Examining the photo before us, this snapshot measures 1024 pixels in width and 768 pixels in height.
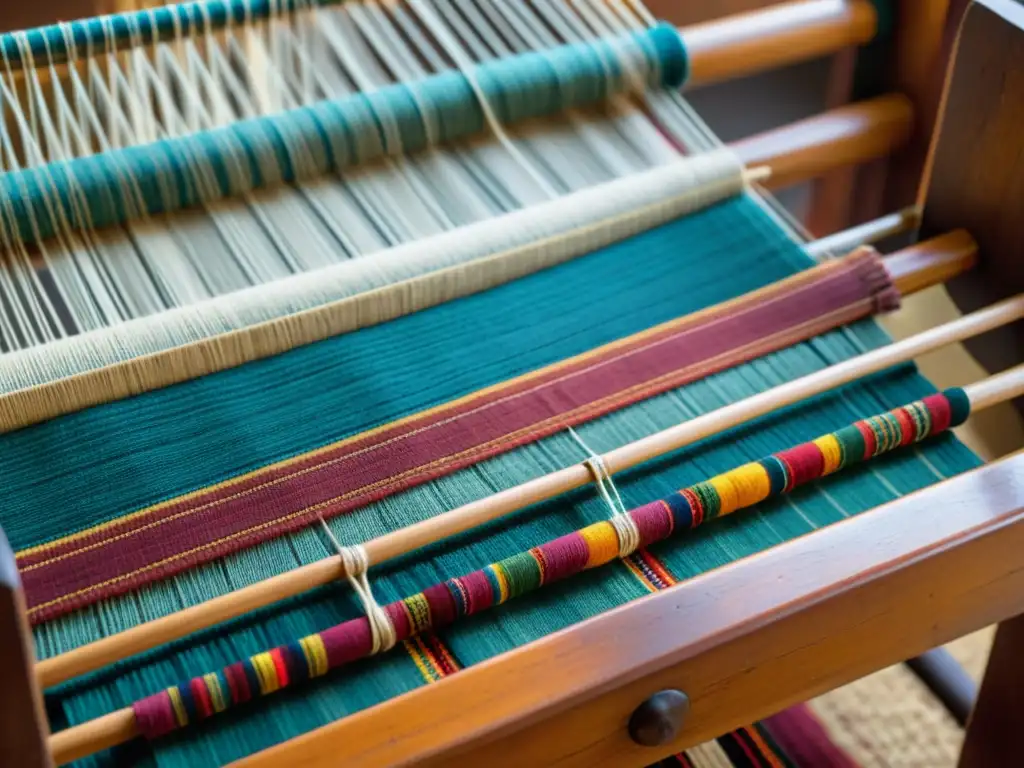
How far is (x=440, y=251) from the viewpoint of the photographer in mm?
941

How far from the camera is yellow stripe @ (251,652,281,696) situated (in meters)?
0.66

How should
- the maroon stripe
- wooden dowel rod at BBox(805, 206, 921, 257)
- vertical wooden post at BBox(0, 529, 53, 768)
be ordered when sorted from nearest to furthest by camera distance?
vertical wooden post at BBox(0, 529, 53, 768) → wooden dowel rod at BBox(805, 206, 921, 257) → the maroon stripe

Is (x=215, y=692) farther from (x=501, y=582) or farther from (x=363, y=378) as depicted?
Answer: (x=363, y=378)

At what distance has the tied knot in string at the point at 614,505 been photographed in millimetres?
736

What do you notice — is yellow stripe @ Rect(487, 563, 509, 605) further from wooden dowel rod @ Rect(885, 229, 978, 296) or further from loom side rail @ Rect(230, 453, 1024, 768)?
wooden dowel rod @ Rect(885, 229, 978, 296)

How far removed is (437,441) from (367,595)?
0.51 feet

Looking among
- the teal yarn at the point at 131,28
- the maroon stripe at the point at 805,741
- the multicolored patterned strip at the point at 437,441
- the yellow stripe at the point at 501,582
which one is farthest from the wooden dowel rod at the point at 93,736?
the maroon stripe at the point at 805,741

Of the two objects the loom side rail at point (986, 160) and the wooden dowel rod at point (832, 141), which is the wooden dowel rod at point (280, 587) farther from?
the wooden dowel rod at point (832, 141)

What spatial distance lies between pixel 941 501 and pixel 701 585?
159 mm

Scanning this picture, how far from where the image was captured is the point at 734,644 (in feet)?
2.14

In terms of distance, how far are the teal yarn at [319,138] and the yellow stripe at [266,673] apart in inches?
17.5

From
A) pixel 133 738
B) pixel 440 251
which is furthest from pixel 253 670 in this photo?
pixel 440 251

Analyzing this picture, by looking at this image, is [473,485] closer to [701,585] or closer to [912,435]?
[701,585]

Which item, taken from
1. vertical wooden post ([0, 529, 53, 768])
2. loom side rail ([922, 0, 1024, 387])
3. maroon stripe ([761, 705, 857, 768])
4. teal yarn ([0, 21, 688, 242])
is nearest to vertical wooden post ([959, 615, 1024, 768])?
maroon stripe ([761, 705, 857, 768])
